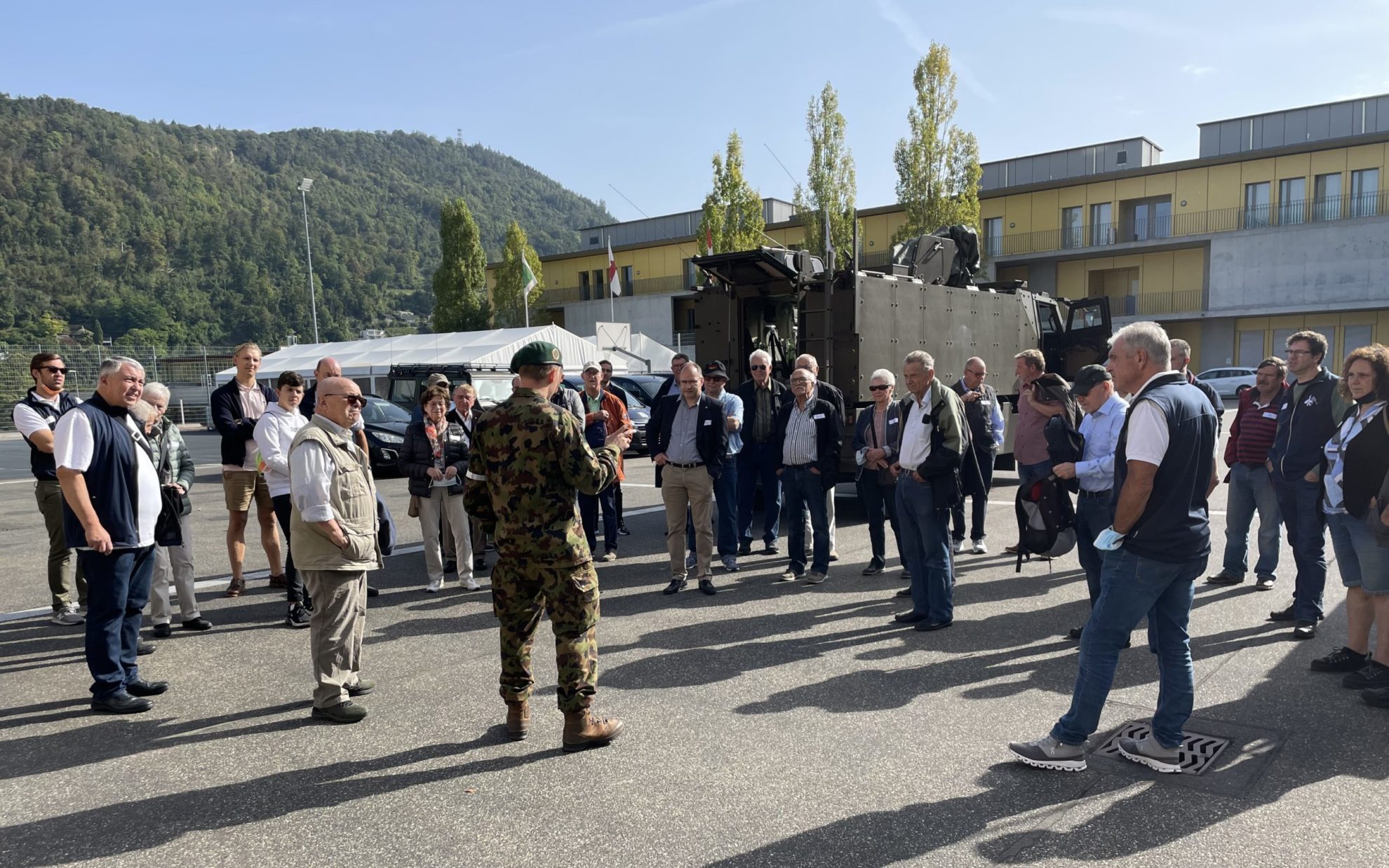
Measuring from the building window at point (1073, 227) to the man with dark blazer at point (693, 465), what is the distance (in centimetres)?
3878

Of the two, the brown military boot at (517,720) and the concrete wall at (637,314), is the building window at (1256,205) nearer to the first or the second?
the concrete wall at (637,314)

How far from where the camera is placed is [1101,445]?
531 cm

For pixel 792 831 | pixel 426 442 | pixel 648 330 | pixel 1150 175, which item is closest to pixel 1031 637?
pixel 792 831

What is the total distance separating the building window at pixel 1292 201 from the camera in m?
36.2

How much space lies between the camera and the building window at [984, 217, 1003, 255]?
139 feet

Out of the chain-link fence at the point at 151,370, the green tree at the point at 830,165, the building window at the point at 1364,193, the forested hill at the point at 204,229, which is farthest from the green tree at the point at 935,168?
the forested hill at the point at 204,229

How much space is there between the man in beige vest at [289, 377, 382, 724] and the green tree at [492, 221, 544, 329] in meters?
44.4

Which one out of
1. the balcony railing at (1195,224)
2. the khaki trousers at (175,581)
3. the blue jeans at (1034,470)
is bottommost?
the khaki trousers at (175,581)

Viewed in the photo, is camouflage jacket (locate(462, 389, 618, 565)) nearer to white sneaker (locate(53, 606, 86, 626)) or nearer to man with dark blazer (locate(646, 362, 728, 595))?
man with dark blazer (locate(646, 362, 728, 595))

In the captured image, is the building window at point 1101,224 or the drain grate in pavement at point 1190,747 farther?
the building window at point 1101,224

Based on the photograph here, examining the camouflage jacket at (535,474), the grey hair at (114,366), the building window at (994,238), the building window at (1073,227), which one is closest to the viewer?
the camouflage jacket at (535,474)

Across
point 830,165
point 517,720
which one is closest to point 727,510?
point 517,720

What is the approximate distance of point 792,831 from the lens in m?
3.24

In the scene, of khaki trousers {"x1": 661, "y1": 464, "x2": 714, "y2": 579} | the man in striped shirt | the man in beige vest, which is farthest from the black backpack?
the man in beige vest
